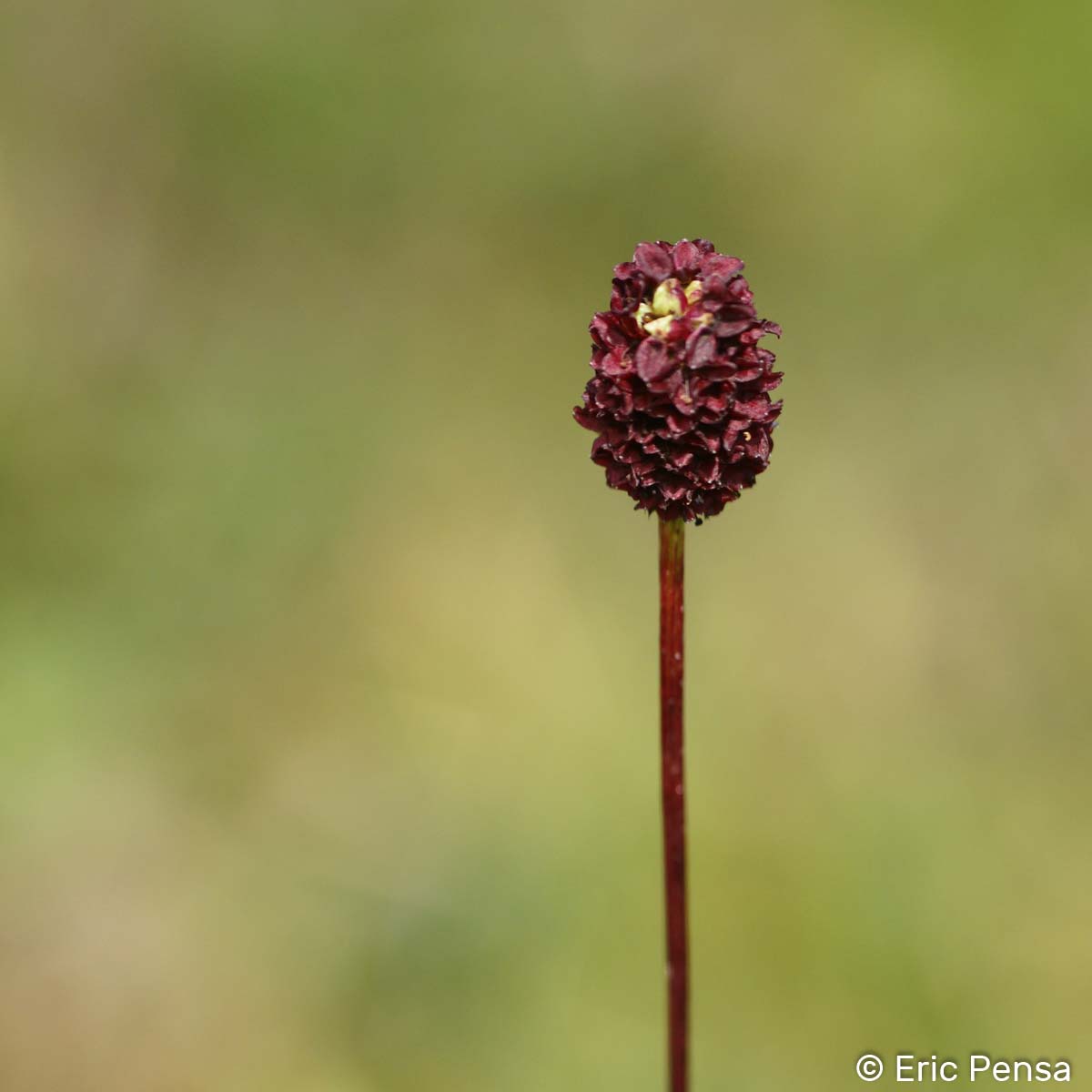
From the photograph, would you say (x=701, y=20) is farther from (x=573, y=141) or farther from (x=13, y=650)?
(x=13, y=650)

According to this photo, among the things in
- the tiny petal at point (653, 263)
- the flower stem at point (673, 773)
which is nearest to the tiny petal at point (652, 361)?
the tiny petal at point (653, 263)

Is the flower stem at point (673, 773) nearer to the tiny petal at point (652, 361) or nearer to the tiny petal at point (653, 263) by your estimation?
the tiny petal at point (652, 361)

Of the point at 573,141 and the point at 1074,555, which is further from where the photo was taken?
the point at 573,141

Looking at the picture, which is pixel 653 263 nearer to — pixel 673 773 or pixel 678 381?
pixel 678 381

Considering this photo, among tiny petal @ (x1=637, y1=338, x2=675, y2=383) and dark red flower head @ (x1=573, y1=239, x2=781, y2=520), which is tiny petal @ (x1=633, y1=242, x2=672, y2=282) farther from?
tiny petal @ (x1=637, y1=338, x2=675, y2=383)

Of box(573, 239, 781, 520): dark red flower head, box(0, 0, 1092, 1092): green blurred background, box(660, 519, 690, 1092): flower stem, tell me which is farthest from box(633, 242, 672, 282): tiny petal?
box(0, 0, 1092, 1092): green blurred background

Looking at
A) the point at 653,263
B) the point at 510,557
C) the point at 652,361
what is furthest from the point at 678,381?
the point at 510,557

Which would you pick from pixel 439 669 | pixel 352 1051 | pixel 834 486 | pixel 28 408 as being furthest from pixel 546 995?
pixel 28 408
